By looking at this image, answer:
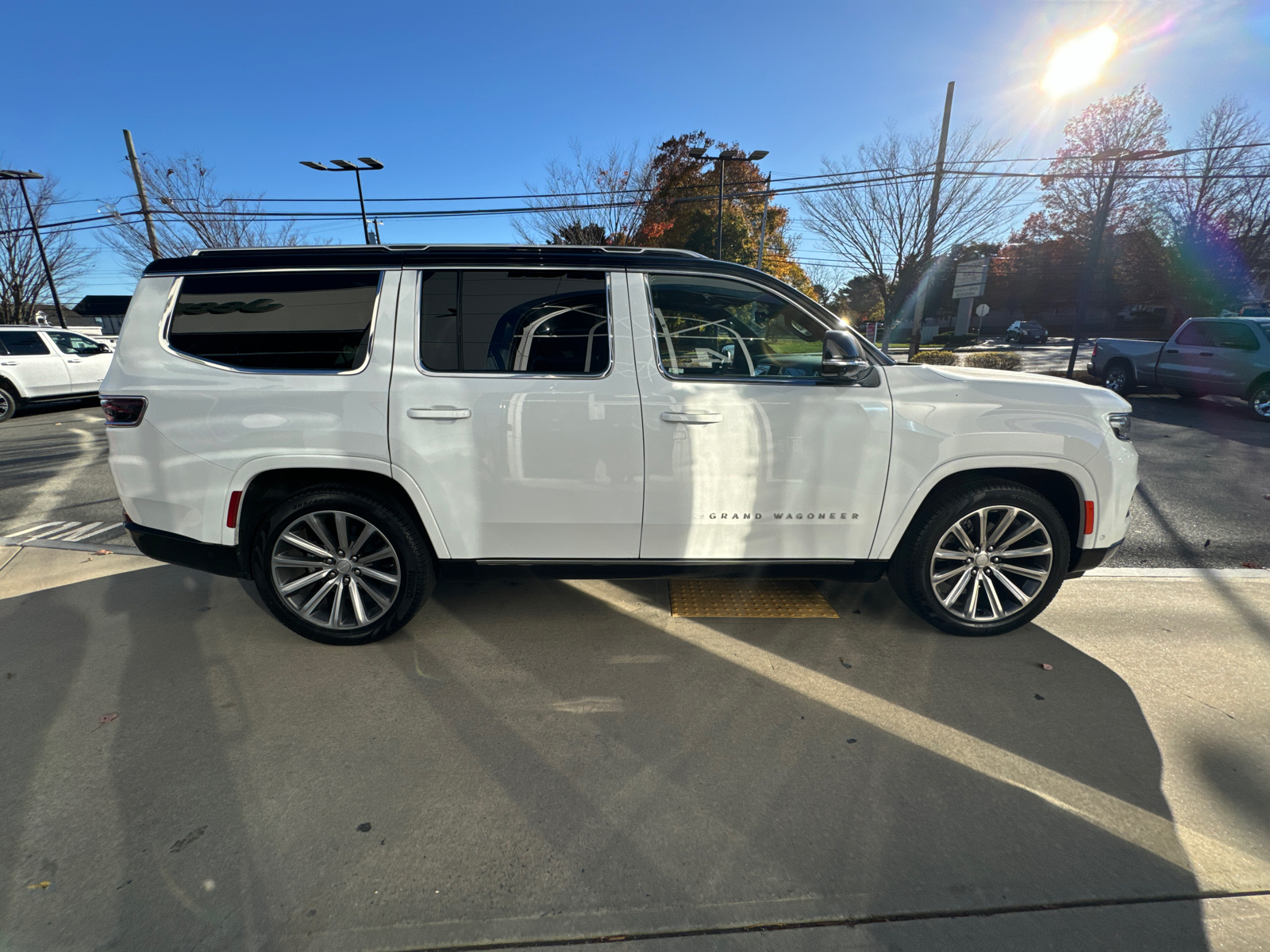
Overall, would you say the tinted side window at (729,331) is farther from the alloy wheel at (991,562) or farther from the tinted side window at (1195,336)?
the tinted side window at (1195,336)

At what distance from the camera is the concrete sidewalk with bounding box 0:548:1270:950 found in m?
1.70

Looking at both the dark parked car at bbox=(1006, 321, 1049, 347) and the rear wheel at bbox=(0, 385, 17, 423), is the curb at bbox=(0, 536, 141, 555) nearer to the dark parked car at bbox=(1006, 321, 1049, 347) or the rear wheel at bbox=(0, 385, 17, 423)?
the rear wheel at bbox=(0, 385, 17, 423)

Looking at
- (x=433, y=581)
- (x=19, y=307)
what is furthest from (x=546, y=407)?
(x=19, y=307)

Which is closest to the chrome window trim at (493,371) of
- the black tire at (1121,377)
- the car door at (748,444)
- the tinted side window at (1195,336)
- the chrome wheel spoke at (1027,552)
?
the car door at (748,444)

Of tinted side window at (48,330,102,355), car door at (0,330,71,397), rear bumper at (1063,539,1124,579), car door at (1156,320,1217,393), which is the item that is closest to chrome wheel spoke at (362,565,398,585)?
rear bumper at (1063,539,1124,579)

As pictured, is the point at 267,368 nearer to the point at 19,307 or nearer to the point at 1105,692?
the point at 1105,692

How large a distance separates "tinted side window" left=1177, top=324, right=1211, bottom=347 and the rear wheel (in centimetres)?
2068

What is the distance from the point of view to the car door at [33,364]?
10.4 m

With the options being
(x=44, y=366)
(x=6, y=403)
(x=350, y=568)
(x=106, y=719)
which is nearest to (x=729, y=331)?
(x=350, y=568)

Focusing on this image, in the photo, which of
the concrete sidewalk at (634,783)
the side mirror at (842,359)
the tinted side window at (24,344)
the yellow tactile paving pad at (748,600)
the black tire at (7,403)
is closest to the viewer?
the concrete sidewalk at (634,783)

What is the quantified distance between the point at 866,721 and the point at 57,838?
286cm

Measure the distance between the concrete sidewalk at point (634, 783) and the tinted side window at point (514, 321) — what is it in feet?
4.71

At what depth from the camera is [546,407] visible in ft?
9.09

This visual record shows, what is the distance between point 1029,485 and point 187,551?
4242mm
